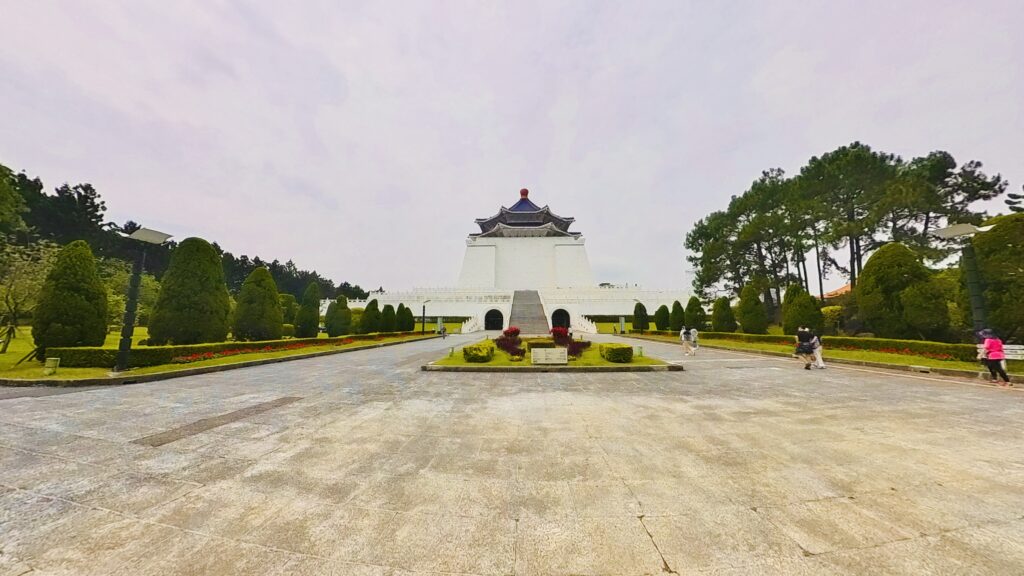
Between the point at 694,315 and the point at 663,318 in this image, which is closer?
the point at 694,315

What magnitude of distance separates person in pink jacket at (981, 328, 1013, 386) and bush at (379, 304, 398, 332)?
2658 cm

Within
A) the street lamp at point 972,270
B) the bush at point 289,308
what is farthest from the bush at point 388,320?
the street lamp at point 972,270

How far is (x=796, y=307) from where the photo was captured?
1692 centimetres

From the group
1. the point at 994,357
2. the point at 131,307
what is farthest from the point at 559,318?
the point at 131,307

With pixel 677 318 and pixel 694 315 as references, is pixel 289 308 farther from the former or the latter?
pixel 677 318

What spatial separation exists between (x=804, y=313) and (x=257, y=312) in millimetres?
24398

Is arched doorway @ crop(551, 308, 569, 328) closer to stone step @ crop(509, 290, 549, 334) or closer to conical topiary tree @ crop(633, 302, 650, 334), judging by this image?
stone step @ crop(509, 290, 549, 334)

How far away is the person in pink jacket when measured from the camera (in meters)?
8.16

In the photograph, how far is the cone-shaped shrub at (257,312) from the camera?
52.7 feet

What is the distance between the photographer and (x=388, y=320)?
26.7 metres

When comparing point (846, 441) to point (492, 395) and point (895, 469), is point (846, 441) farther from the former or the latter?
point (492, 395)

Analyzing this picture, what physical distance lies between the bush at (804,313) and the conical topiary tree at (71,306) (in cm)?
2543

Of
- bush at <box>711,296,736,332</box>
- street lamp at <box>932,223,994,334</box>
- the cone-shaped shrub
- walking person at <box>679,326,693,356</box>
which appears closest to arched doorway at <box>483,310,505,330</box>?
bush at <box>711,296,736,332</box>

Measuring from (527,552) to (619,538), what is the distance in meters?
0.65
